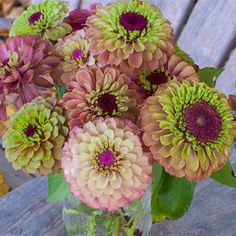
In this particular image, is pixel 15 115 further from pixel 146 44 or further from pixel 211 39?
pixel 211 39

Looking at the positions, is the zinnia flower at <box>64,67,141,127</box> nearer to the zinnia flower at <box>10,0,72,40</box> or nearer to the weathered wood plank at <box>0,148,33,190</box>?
the zinnia flower at <box>10,0,72,40</box>

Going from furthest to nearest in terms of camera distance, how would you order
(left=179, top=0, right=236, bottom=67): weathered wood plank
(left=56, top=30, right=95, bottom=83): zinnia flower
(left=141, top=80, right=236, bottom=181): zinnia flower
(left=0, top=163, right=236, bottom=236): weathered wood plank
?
(left=179, top=0, right=236, bottom=67): weathered wood plank → (left=0, top=163, right=236, bottom=236): weathered wood plank → (left=56, top=30, right=95, bottom=83): zinnia flower → (left=141, top=80, right=236, bottom=181): zinnia flower

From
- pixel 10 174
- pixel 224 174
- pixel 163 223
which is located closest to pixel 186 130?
pixel 224 174

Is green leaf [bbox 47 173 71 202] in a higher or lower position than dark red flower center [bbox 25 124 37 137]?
lower

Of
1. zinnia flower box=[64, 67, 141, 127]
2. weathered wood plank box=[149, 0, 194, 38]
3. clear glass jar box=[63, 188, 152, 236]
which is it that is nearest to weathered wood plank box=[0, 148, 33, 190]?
weathered wood plank box=[149, 0, 194, 38]

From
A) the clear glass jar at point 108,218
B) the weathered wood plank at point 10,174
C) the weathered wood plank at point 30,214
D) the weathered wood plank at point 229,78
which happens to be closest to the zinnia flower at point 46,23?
the clear glass jar at point 108,218

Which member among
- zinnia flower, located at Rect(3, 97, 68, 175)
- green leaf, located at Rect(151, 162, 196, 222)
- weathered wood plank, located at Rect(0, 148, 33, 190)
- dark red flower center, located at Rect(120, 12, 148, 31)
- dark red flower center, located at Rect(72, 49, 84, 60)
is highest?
dark red flower center, located at Rect(120, 12, 148, 31)

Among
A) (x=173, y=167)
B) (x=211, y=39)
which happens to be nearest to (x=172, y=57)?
(x=173, y=167)
